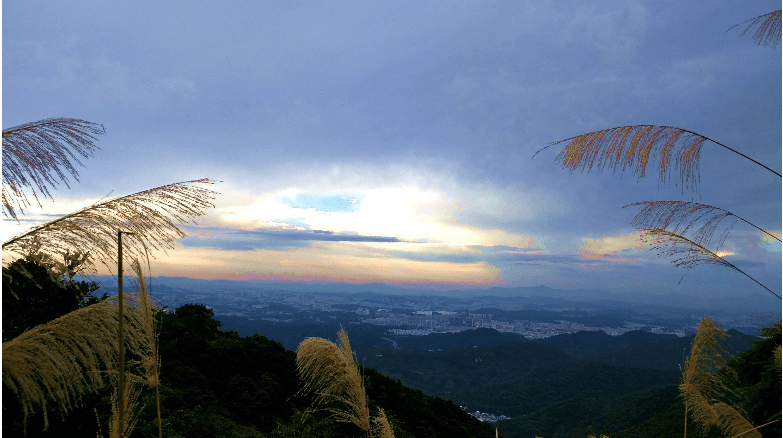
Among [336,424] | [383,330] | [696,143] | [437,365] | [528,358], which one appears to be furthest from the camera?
[383,330]

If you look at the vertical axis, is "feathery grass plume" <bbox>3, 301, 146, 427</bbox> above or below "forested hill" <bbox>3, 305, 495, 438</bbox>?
above

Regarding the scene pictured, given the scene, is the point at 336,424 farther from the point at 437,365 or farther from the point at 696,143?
the point at 437,365

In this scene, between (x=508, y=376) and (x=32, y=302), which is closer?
(x=32, y=302)

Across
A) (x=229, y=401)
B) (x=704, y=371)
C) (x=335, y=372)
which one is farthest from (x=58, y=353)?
(x=229, y=401)

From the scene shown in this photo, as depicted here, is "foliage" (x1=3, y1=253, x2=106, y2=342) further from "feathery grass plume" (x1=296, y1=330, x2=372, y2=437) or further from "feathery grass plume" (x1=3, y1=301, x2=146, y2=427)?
"feathery grass plume" (x1=3, y1=301, x2=146, y2=427)

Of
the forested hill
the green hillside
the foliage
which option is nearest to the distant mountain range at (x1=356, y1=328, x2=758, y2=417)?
the green hillside

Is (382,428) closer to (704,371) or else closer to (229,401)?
(704,371)

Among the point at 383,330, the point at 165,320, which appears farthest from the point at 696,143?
the point at 383,330
